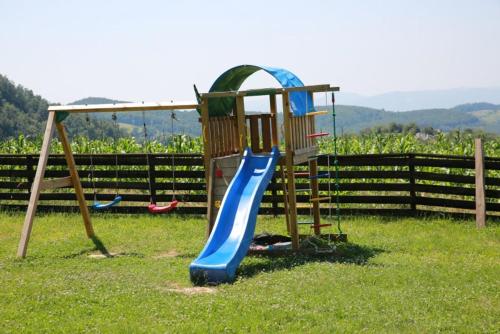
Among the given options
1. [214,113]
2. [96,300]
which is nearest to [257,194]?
[214,113]

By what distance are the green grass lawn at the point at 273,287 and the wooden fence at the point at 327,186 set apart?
0.81m

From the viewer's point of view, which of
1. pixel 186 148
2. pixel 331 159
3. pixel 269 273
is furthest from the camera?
pixel 186 148

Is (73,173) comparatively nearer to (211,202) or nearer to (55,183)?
(55,183)

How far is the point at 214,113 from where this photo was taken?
14.1 meters

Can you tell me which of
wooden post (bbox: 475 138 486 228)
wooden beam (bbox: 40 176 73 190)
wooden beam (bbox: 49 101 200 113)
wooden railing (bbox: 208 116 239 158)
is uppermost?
wooden beam (bbox: 49 101 200 113)

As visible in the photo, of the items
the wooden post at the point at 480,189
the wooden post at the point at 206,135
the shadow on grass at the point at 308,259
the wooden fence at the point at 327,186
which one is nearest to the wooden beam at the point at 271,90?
the wooden post at the point at 206,135

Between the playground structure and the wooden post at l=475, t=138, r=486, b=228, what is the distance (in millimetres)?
3110

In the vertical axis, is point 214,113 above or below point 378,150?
above

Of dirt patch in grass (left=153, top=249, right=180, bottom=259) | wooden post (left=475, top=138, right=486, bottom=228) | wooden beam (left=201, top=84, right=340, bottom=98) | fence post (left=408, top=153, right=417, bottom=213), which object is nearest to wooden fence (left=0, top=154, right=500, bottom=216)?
fence post (left=408, top=153, right=417, bottom=213)

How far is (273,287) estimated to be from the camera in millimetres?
9898

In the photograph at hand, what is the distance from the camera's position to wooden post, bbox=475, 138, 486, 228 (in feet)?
48.4

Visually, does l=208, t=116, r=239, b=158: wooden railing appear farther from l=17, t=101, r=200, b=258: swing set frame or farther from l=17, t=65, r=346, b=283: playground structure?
l=17, t=101, r=200, b=258: swing set frame

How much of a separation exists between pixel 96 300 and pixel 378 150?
54.1 ft

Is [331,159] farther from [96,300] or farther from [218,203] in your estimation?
[96,300]
